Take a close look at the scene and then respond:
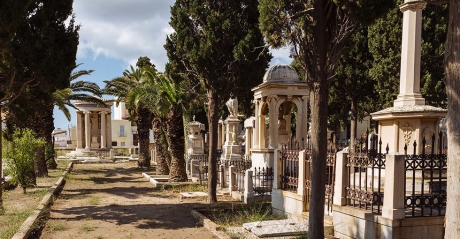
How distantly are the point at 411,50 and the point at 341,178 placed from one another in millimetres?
4104

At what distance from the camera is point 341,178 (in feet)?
22.5

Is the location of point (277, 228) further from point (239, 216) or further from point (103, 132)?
point (103, 132)

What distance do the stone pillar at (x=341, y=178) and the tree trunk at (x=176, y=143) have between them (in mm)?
9571

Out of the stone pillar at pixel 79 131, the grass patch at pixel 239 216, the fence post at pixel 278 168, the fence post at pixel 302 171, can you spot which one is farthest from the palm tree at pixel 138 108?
the stone pillar at pixel 79 131

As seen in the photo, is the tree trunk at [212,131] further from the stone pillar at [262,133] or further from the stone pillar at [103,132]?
the stone pillar at [103,132]

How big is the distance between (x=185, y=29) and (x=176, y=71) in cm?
153

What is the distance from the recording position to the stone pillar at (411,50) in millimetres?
8797

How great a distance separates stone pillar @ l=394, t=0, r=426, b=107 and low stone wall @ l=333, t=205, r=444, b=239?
11.4 ft

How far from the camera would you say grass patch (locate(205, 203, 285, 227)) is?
28.0 feet

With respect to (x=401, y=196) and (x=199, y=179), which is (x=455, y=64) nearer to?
(x=401, y=196)

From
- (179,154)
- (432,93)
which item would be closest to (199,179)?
(179,154)

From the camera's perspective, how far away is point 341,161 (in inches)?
271

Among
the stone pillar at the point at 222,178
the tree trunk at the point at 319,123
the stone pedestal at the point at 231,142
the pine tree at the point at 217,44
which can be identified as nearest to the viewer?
the tree trunk at the point at 319,123

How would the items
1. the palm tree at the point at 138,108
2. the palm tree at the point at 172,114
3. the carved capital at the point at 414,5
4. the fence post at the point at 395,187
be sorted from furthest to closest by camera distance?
the palm tree at the point at 138,108 → the palm tree at the point at 172,114 → the carved capital at the point at 414,5 → the fence post at the point at 395,187
